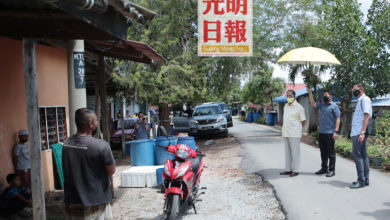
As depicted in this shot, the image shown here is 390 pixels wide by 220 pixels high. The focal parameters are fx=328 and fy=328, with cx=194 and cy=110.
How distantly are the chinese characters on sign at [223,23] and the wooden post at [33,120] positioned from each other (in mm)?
5469

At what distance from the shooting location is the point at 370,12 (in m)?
12.9

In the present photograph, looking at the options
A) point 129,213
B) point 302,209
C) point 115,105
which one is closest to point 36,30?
point 129,213

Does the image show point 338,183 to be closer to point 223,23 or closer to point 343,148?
point 343,148

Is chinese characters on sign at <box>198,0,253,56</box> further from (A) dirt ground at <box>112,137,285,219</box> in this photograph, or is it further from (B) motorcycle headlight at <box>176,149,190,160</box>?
(B) motorcycle headlight at <box>176,149,190,160</box>

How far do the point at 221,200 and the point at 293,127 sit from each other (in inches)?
88.7

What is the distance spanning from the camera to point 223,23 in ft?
29.2

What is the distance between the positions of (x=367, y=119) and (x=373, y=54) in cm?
752

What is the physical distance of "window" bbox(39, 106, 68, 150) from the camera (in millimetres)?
7418

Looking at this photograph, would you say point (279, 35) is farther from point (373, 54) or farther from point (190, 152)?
point (190, 152)

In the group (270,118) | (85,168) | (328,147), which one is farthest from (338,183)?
(270,118)

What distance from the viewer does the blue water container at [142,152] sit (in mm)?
8625

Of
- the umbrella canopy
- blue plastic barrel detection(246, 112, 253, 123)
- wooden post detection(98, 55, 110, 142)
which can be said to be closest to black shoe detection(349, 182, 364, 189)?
the umbrella canopy

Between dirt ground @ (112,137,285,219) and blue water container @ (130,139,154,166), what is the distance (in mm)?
805

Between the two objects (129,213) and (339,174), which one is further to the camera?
(339,174)
